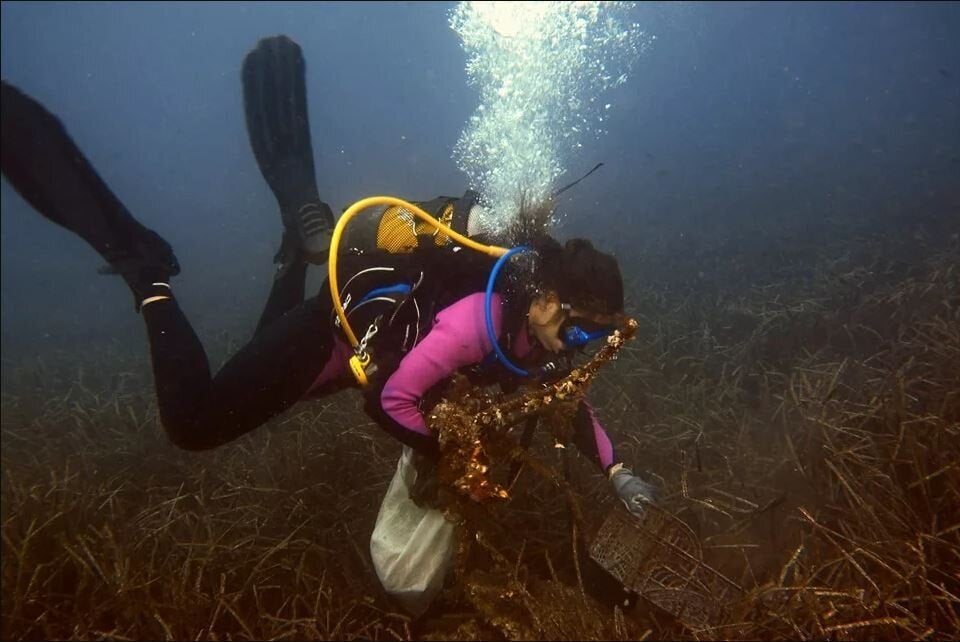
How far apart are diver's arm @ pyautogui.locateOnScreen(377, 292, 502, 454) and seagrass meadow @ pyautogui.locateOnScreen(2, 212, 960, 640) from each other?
0.64 meters

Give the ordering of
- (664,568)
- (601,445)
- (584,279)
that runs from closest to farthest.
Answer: (664,568)
(584,279)
(601,445)

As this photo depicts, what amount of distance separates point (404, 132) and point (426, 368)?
224ft

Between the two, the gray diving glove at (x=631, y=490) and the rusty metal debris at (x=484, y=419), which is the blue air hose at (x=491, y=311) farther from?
the gray diving glove at (x=631, y=490)

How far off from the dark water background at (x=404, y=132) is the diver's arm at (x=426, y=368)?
598 cm

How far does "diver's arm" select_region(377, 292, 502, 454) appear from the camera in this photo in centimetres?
267

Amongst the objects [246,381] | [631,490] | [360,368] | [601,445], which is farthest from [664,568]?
[246,381]

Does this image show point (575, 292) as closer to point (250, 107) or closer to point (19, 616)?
point (19, 616)

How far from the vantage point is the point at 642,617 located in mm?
2480

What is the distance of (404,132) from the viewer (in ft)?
218

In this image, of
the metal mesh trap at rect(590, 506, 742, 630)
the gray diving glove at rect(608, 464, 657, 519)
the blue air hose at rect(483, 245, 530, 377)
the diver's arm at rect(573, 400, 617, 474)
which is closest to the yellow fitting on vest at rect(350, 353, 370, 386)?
the blue air hose at rect(483, 245, 530, 377)

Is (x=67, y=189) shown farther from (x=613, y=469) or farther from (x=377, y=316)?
(x=613, y=469)

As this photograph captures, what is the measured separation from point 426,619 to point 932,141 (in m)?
20.3

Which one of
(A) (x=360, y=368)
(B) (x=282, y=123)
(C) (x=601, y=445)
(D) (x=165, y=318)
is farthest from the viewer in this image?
(B) (x=282, y=123)

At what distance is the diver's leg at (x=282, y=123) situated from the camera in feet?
15.0
